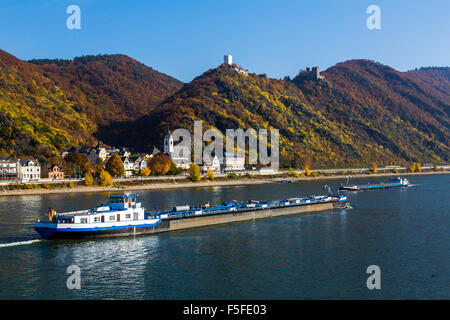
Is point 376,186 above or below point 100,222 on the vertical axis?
below

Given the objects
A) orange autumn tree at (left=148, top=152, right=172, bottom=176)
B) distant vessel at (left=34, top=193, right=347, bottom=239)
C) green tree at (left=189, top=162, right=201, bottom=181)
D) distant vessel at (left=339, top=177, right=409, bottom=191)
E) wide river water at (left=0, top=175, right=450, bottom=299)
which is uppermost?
orange autumn tree at (left=148, top=152, right=172, bottom=176)

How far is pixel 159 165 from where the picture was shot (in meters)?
131

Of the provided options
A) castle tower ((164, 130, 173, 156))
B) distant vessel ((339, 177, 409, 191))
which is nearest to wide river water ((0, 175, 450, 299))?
distant vessel ((339, 177, 409, 191))

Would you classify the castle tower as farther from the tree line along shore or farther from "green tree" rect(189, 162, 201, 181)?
"green tree" rect(189, 162, 201, 181)

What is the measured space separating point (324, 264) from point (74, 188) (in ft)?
253

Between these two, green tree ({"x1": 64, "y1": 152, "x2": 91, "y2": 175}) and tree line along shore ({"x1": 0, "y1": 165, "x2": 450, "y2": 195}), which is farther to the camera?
green tree ({"x1": 64, "y1": 152, "x2": 91, "y2": 175})

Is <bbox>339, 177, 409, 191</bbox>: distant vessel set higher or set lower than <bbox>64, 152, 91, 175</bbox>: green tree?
lower

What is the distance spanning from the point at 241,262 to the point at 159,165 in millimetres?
95717

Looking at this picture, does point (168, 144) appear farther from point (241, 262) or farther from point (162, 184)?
point (241, 262)

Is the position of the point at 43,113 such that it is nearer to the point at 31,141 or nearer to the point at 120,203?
the point at 31,141

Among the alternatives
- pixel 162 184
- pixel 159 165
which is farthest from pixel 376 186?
pixel 159 165

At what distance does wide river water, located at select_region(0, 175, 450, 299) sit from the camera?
30609 mm

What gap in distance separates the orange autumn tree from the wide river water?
72.3 metres

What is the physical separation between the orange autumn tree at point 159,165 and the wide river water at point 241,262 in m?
72.3
